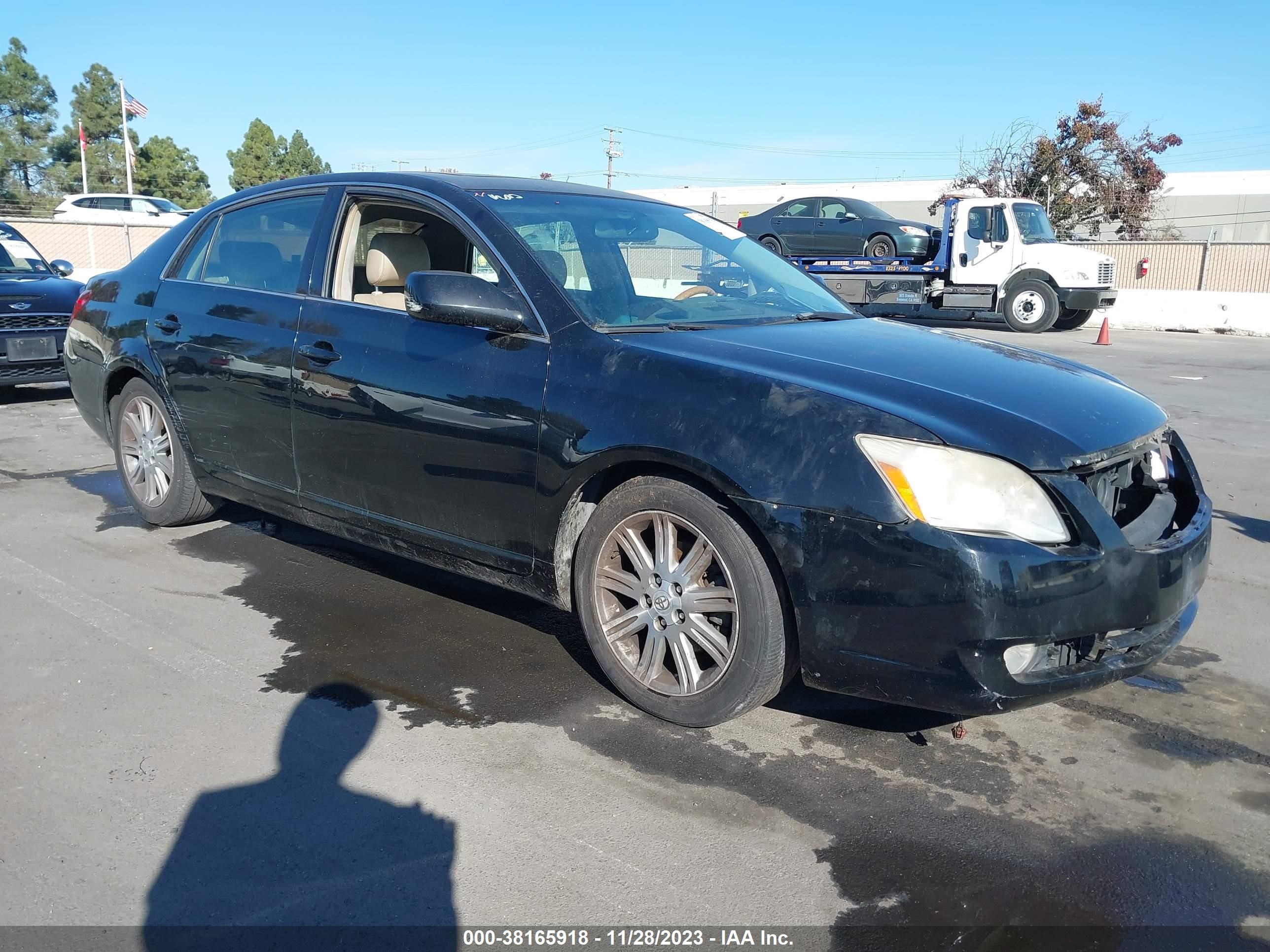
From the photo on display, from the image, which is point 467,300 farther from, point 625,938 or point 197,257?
point 197,257

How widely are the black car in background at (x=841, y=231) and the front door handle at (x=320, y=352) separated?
18641 mm

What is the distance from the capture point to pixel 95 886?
2.56 meters

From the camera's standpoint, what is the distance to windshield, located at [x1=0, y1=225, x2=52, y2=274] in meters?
10.4

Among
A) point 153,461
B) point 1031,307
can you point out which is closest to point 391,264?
point 153,461

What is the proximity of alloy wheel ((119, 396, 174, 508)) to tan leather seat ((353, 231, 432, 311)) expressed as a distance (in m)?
1.61

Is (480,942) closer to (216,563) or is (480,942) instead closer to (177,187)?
(216,563)

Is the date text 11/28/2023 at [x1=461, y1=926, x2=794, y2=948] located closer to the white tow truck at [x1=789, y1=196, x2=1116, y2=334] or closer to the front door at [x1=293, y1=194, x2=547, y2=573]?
the front door at [x1=293, y1=194, x2=547, y2=573]

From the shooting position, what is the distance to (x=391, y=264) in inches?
179

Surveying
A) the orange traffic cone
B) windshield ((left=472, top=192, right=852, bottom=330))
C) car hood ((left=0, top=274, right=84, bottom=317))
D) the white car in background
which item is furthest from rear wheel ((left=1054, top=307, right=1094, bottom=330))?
the white car in background

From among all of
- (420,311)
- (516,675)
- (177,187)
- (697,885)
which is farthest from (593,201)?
(177,187)

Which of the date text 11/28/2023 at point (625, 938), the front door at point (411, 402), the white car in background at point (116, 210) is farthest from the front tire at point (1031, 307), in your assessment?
the white car in background at point (116, 210)

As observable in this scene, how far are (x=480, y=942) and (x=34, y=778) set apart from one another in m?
1.59

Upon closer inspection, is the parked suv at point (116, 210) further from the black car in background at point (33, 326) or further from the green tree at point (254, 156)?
the green tree at point (254, 156)

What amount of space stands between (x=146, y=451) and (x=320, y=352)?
1.83 meters
